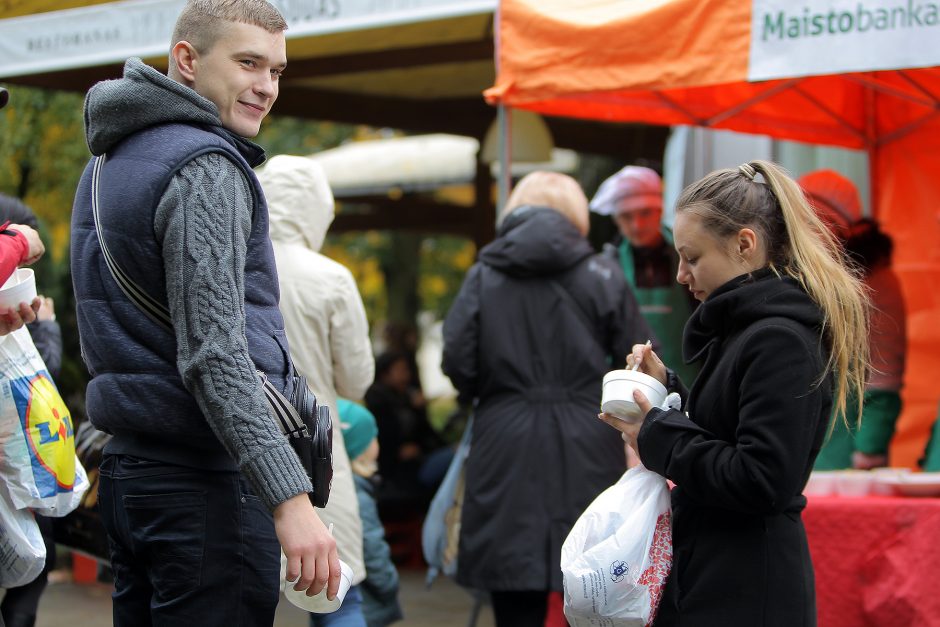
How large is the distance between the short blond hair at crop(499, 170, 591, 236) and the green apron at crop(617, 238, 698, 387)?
2.86 ft

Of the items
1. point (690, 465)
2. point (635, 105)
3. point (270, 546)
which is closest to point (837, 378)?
point (690, 465)

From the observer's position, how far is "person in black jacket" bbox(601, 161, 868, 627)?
7.35 feet

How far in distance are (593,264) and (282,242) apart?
3.81ft

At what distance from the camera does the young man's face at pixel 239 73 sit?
2.12 m

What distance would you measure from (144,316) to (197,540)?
→ 1.28ft

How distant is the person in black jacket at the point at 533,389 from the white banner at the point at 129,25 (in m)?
1.08

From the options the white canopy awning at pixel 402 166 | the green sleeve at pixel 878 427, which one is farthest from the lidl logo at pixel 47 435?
the white canopy awning at pixel 402 166

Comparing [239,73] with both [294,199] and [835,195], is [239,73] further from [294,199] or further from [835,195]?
[835,195]

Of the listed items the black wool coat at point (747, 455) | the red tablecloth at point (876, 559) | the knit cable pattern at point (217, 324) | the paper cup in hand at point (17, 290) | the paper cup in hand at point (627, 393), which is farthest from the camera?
the red tablecloth at point (876, 559)

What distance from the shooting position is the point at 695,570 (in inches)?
93.2

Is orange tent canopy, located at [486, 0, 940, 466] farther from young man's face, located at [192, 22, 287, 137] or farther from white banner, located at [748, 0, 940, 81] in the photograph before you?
young man's face, located at [192, 22, 287, 137]

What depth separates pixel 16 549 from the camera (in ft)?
9.98

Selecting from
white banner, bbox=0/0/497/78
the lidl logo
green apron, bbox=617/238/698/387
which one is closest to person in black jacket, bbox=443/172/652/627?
green apron, bbox=617/238/698/387

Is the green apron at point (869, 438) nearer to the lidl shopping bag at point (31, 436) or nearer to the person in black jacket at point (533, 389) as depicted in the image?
the person in black jacket at point (533, 389)
